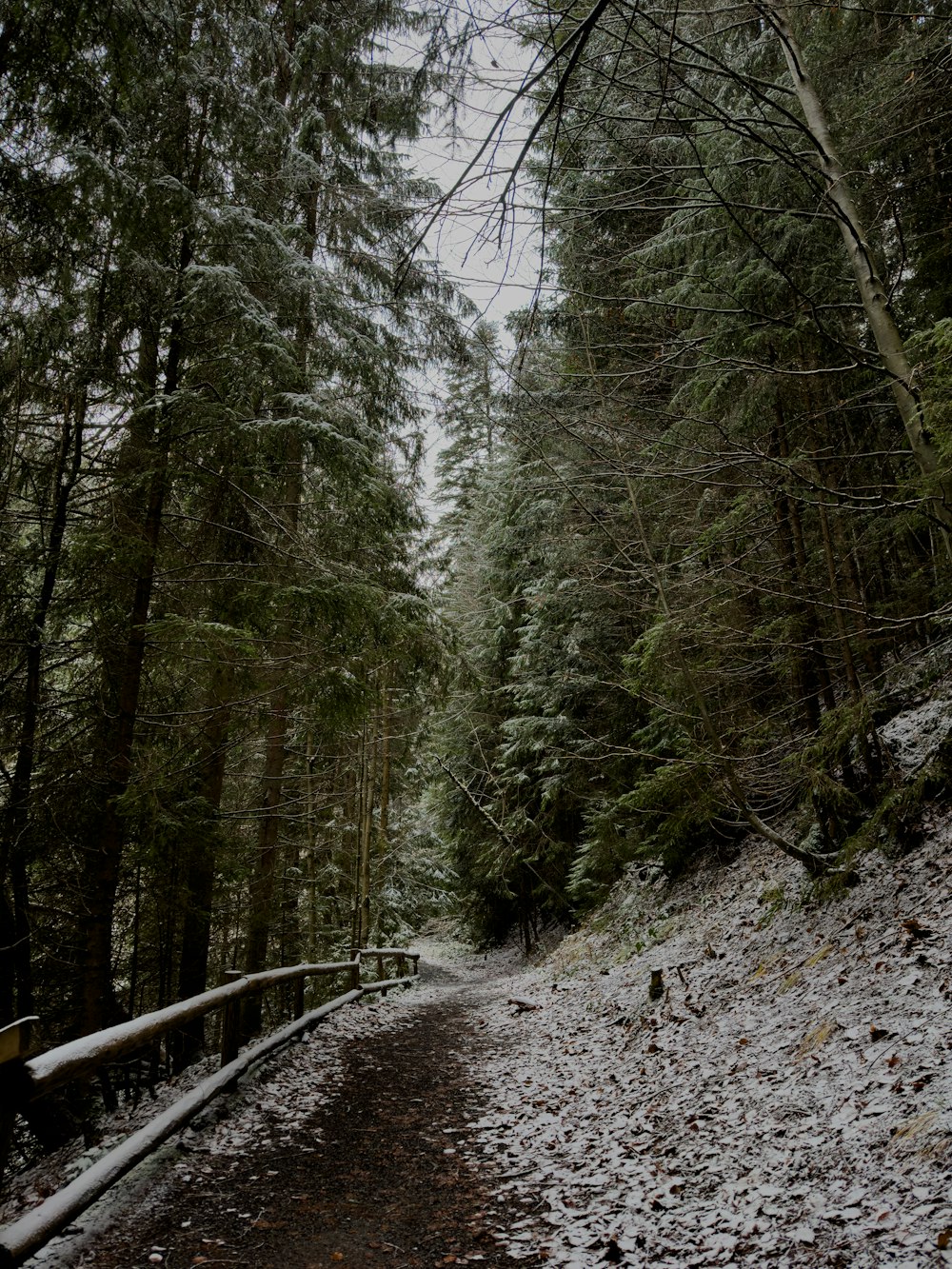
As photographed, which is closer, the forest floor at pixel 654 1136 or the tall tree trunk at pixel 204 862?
the forest floor at pixel 654 1136

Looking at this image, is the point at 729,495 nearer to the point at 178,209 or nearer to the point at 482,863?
the point at 178,209

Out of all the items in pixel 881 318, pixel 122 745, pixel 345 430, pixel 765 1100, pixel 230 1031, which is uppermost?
pixel 345 430

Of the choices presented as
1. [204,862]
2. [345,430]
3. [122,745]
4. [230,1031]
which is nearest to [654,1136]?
[230,1031]

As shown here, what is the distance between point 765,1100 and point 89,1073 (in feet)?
12.7

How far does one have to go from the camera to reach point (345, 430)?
31.2 ft

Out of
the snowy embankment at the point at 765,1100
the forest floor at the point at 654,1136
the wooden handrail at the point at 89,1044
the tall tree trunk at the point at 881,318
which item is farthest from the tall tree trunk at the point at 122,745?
the tall tree trunk at the point at 881,318

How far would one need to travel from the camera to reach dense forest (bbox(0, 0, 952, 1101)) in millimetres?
6004

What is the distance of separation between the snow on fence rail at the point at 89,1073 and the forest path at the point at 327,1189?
24 centimetres

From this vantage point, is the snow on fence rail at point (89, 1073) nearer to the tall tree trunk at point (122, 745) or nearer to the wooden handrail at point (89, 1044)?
the wooden handrail at point (89, 1044)

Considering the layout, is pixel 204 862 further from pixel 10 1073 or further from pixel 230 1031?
pixel 10 1073

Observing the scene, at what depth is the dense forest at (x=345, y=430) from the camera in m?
6.00

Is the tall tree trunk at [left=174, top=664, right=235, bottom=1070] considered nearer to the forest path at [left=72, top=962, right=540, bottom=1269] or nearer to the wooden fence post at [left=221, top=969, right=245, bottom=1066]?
the forest path at [left=72, top=962, right=540, bottom=1269]

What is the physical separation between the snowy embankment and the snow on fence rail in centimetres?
212

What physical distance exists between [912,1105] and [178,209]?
10026 mm
